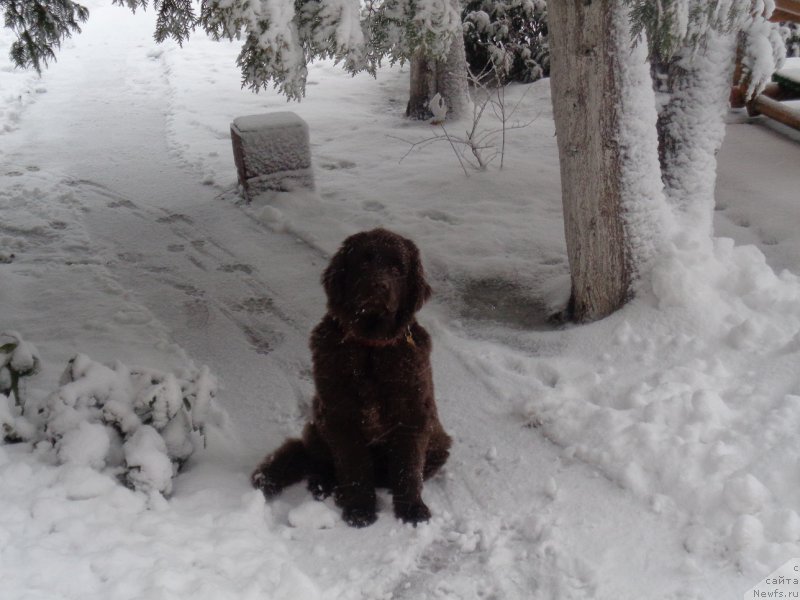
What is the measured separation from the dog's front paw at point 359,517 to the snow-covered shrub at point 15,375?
1.42m

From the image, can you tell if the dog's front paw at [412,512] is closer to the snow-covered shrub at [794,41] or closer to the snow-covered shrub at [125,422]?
the snow-covered shrub at [125,422]

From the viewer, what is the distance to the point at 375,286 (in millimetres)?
2693

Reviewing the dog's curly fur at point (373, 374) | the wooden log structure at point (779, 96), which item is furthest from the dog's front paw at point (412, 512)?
the wooden log structure at point (779, 96)

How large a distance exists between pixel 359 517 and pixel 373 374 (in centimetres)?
62

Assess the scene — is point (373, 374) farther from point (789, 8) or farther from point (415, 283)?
point (789, 8)

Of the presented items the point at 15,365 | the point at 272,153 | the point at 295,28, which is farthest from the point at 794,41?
the point at 15,365

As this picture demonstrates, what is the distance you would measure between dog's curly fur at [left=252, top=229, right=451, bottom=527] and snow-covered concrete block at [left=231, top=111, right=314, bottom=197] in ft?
13.6

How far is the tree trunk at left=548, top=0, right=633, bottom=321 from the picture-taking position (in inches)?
152

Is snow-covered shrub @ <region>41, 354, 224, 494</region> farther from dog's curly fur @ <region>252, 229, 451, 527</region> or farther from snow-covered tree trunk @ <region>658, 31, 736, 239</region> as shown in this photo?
snow-covered tree trunk @ <region>658, 31, 736, 239</region>

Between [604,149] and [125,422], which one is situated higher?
[604,149]

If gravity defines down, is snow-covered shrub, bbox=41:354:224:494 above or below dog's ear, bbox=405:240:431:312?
below

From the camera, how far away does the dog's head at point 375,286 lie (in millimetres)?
2729

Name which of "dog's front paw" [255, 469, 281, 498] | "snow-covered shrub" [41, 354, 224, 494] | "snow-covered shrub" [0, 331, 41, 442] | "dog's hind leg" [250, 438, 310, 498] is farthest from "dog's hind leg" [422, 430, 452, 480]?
"snow-covered shrub" [0, 331, 41, 442]

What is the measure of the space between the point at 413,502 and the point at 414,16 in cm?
281
